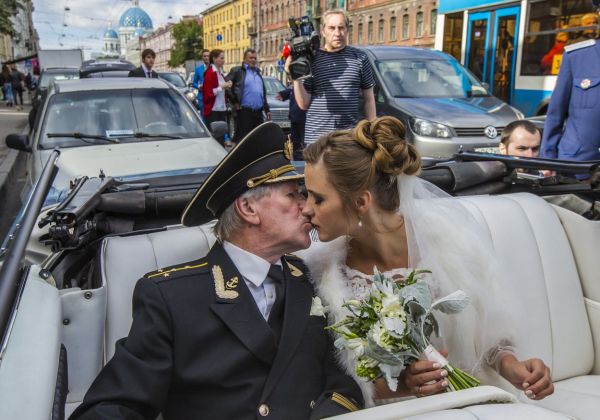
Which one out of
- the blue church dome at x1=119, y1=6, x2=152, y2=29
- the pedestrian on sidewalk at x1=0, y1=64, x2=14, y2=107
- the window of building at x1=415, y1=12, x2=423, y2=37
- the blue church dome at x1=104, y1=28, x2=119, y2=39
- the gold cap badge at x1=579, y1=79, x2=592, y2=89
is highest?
the blue church dome at x1=119, y1=6, x2=152, y2=29

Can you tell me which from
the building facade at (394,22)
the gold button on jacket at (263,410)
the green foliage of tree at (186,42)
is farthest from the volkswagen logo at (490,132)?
the green foliage of tree at (186,42)

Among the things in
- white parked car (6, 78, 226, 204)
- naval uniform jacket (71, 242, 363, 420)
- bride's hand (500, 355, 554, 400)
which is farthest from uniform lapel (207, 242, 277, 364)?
white parked car (6, 78, 226, 204)

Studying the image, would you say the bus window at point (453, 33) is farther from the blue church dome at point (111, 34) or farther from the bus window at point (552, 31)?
the blue church dome at point (111, 34)

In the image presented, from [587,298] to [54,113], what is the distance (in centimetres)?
487

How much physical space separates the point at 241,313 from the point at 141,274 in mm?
600

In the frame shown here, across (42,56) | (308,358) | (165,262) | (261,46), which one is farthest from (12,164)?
(261,46)

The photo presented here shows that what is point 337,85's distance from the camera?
5.03 metres

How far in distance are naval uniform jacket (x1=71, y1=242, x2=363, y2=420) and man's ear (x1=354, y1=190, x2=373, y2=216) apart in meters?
0.49

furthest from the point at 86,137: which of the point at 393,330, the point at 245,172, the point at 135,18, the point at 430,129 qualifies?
the point at 135,18

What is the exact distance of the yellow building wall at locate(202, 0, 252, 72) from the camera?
85562 millimetres

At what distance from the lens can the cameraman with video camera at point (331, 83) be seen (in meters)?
5.02

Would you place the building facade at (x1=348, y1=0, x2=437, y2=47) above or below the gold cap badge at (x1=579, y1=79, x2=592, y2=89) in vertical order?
above

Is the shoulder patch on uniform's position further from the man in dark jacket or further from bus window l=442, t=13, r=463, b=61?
bus window l=442, t=13, r=463, b=61

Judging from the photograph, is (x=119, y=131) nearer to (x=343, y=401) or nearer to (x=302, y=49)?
(x=302, y=49)
